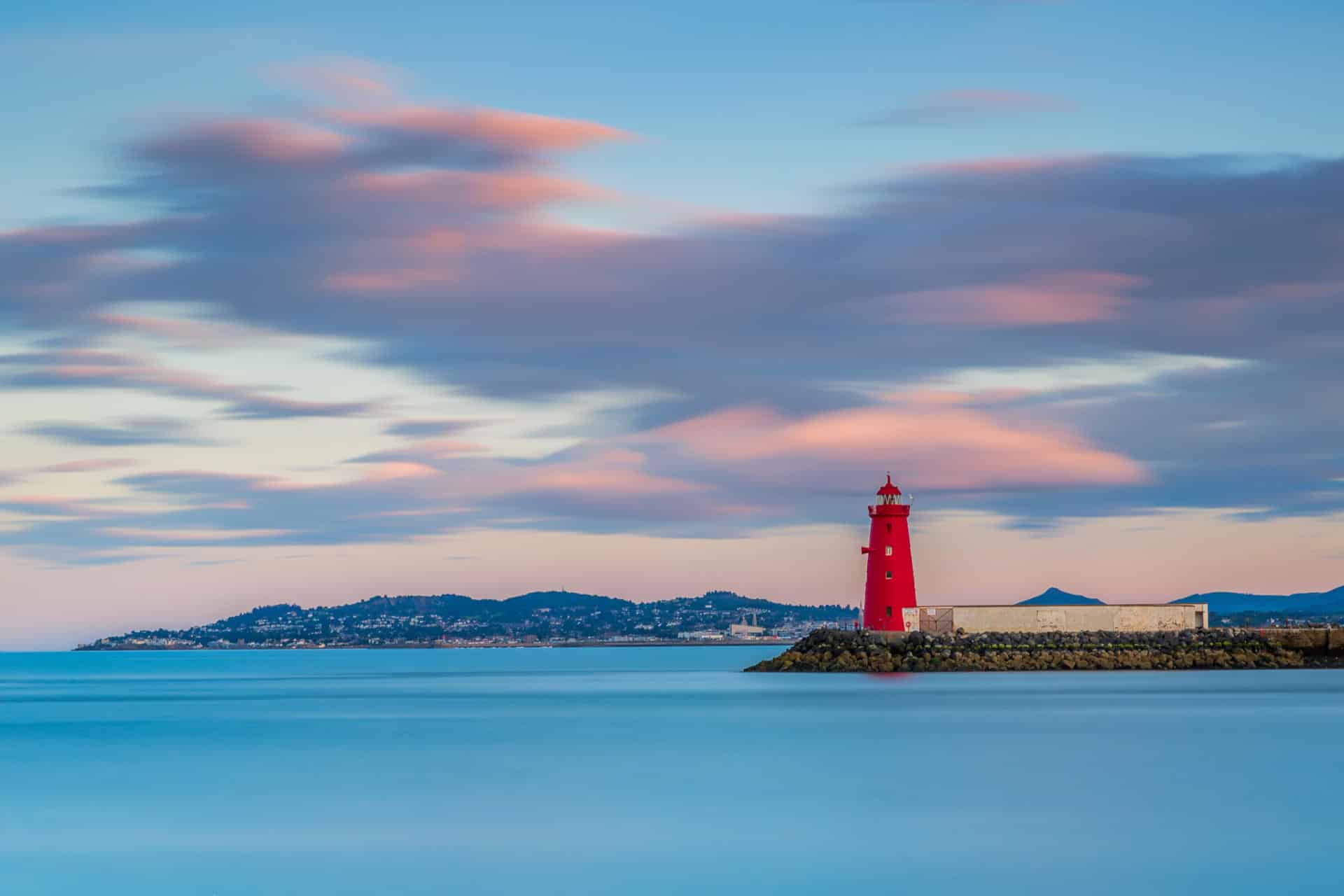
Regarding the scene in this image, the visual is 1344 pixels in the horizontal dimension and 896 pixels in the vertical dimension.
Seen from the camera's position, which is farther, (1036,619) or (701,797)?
(1036,619)

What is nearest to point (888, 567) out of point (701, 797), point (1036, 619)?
point (1036, 619)

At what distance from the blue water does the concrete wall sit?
542 cm

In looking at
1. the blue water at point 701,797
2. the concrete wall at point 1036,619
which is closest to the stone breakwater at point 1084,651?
the concrete wall at point 1036,619

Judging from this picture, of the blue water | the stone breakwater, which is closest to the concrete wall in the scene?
the stone breakwater

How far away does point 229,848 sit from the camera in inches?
802

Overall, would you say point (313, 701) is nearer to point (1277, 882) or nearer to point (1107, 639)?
point (1107, 639)

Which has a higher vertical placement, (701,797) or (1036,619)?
(1036,619)

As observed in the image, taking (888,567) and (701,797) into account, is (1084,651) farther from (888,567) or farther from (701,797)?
(701,797)

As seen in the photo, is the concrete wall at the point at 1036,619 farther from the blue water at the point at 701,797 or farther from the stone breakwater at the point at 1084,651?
the blue water at the point at 701,797

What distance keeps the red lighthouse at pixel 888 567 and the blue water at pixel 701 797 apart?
432 cm

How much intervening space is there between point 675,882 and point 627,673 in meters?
62.9

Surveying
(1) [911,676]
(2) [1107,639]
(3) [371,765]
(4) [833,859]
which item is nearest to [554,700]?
(1) [911,676]

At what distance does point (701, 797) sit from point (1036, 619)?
2990cm

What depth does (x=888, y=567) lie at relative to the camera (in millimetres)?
50625
